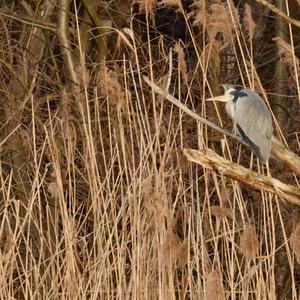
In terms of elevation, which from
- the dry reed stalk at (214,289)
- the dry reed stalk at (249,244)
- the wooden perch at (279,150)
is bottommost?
the dry reed stalk at (214,289)

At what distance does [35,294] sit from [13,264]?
0.44 feet

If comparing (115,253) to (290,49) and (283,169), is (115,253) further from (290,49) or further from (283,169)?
(283,169)

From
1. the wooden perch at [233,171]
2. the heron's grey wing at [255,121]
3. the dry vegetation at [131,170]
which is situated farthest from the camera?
the dry vegetation at [131,170]

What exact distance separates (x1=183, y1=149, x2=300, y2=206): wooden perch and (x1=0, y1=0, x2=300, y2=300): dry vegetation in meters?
0.24

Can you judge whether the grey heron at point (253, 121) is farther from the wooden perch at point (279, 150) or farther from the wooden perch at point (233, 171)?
the wooden perch at point (233, 171)

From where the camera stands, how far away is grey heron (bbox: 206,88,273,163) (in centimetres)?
→ 307

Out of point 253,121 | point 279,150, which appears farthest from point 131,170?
point 279,150

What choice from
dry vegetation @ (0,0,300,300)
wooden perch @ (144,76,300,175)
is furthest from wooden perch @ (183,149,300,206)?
dry vegetation @ (0,0,300,300)

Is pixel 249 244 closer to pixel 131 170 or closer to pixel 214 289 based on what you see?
pixel 214 289

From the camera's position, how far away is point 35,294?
10.9 ft

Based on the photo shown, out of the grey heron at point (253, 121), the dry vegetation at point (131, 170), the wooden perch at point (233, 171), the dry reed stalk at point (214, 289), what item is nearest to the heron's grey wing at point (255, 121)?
the grey heron at point (253, 121)

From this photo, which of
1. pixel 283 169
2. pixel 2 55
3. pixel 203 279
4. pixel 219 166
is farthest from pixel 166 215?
pixel 2 55

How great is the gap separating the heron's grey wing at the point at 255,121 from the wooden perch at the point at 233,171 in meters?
0.24

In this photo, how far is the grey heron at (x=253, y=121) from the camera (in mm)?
3066
